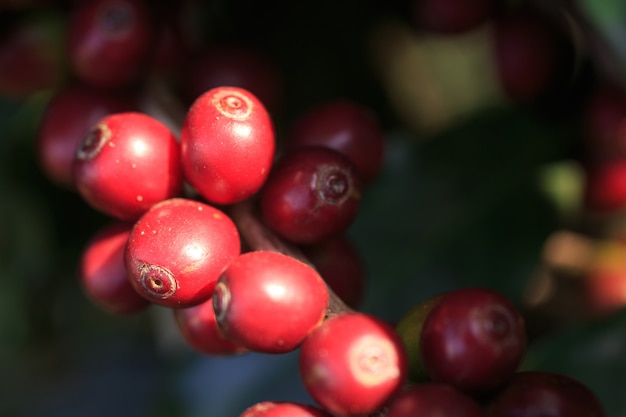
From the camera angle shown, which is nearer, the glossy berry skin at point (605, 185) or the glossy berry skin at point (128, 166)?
the glossy berry skin at point (128, 166)

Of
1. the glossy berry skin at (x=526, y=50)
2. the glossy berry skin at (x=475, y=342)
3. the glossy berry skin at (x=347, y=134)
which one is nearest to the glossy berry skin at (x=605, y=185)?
the glossy berry skin at (x=526, y=50)

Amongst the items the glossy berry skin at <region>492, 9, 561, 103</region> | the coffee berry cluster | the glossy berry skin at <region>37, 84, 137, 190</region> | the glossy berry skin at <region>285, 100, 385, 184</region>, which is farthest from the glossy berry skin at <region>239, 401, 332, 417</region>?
the glossy berry skin at <region>492, 9, 561, 103</region>

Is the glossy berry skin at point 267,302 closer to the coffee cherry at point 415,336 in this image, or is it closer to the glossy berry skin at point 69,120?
the coffee cherry at point 415,336

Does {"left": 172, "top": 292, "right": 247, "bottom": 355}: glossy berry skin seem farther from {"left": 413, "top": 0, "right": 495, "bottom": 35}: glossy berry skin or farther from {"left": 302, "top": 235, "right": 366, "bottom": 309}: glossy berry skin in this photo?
{"left": 413, "top": 0, "right": 495, "bottom": 35}: glossy berry skin

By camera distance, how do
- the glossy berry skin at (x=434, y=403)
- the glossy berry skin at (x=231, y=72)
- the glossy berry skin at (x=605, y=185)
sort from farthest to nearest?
1. the glossy berry skin at (x=605, y=185)
2. the glossy berry skin at (x=231, y=72)
3. the glossy berry skin at (x=434, y=403)

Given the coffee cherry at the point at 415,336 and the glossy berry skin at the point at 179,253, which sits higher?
the glossy berry skin at the point at 179,253

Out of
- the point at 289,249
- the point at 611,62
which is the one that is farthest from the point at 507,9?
the point at 289,249

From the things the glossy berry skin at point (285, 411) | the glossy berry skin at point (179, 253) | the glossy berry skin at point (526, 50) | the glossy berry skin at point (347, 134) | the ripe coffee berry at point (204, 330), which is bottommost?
the ripe coffee berry at point (204, 330)
